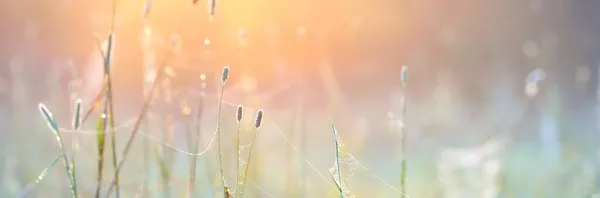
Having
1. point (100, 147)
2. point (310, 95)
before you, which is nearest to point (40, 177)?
point (100, 147)

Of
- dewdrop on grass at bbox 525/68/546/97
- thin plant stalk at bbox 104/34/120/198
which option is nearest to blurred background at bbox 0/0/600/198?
dewdrop on grass at bbox 525/68/546/97

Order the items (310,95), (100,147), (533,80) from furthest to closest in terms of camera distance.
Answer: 1. (533,80)
2. (310,95)
3. (100,147)

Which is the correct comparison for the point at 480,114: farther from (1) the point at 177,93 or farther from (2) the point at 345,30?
(1) the point at 177,93

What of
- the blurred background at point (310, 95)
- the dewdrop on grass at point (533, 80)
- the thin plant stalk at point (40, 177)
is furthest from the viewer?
the dewdrop on grass at point (533, 80)

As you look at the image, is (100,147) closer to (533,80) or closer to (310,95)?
(310,95)

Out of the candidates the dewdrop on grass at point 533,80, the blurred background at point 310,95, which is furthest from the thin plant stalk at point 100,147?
the dewdrop on grass at point 533,80

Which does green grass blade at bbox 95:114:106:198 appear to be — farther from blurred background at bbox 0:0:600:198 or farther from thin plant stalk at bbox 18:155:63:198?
blurred background at bbox 0:0:600:198

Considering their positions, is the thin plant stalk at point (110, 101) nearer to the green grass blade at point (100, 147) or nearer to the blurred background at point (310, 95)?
the green grass blade at point (100, 147)

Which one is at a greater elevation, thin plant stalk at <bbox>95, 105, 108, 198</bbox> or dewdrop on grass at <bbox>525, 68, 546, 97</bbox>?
dewdrop on grass at <bbox>525, 68, 546, 97</bbox>
